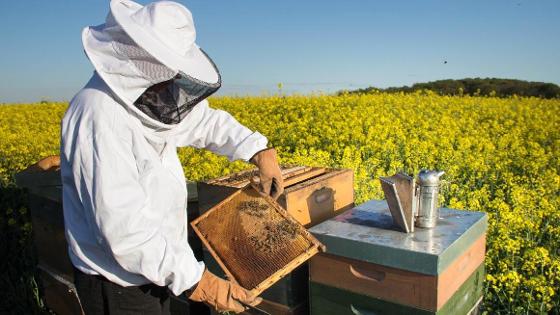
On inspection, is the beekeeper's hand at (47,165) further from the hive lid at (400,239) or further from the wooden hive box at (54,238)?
the hive lid at (400,239)

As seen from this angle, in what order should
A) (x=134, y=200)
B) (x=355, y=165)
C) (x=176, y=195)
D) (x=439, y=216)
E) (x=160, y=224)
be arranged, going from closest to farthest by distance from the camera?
1. (x=134, y=200)
2. (x=160, y=224)
3. (x=176, y=195)
4. (x=439, y=216)
5. (x=355, y=165)

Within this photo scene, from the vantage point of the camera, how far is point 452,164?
234 inches

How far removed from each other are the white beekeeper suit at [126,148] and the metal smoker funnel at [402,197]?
3.18ft

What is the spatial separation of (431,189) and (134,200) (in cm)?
140

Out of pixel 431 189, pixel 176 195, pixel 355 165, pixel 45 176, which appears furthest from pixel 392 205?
pixel 355 165

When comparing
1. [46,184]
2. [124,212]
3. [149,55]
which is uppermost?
[149,55]

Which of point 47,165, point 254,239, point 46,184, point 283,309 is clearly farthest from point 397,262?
point 47,165

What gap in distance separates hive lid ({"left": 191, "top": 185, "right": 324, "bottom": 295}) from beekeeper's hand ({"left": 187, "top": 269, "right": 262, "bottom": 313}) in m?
0.06

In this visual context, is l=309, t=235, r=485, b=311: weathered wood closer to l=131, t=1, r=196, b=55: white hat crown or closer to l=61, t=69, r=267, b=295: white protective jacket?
l=61, t=69, r=267, b=295: white protective jacket

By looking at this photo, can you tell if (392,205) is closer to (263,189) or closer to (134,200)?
(263,189)

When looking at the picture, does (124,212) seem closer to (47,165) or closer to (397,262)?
(397,262)

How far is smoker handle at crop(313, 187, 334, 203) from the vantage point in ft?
8.71

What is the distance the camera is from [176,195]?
191 centimetres

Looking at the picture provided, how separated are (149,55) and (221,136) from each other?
102 centimetres
